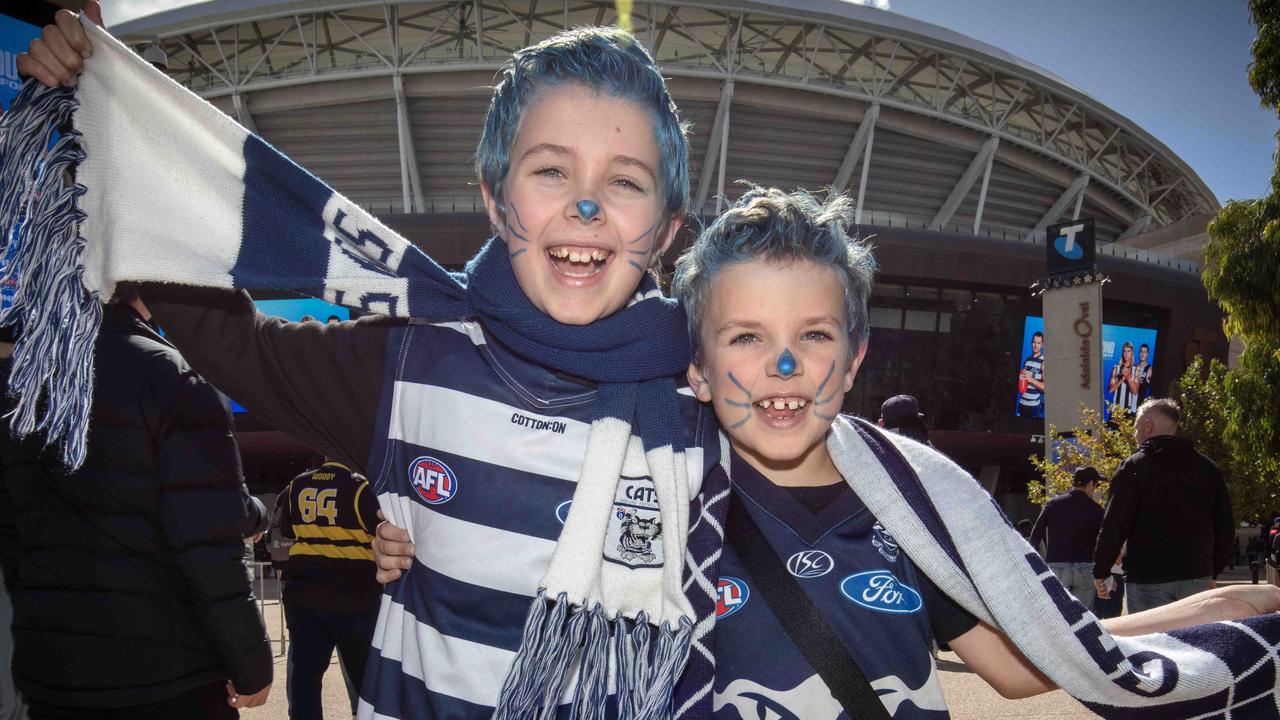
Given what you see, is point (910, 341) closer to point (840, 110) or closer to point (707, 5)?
point (840, 110)

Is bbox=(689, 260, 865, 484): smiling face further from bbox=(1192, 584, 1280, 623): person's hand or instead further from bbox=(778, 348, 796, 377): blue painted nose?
bbox=(1192, 584, 1280, 623): person's hand

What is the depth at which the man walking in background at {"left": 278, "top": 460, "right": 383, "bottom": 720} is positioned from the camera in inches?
167

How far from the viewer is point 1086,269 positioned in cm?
1758

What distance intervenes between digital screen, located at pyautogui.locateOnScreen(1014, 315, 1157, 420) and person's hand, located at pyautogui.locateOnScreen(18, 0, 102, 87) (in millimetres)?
28773

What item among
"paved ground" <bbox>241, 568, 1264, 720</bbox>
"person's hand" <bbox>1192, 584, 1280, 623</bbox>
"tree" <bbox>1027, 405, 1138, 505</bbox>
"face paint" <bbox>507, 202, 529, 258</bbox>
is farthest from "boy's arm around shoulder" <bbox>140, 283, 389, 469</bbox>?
"tree" <bbox>1027, 405, 1138, 505</bbox>

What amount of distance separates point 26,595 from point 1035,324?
94.8 ft

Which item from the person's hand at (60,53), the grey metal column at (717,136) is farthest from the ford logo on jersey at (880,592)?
the grey metal column at (717,136)

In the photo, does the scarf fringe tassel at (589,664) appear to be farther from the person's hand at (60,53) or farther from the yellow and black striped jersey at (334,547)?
the yellow and black striped jersey at (334,547)

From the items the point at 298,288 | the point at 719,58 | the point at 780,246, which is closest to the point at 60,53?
the point at 298,288

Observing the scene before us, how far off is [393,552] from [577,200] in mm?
899

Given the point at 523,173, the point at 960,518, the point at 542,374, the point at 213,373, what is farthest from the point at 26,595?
the point at 960,518

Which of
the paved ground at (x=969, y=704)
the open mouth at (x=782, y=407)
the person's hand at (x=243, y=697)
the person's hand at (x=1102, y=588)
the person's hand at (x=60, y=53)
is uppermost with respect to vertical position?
the person's hand at (x=60, y=53)

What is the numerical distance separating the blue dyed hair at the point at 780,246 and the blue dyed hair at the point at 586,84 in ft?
0.52

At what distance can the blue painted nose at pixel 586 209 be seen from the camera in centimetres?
176
